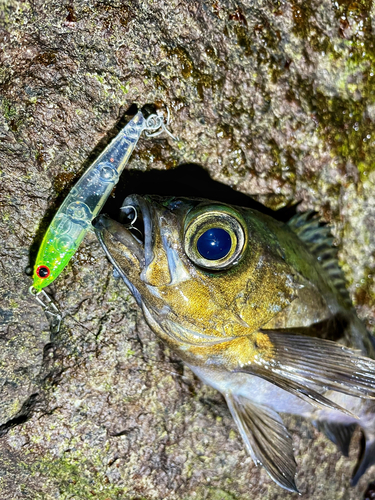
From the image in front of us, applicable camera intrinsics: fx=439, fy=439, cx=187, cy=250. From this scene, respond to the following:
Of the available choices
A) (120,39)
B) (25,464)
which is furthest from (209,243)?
(25,464)

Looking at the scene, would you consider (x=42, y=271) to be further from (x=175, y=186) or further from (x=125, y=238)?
(x=175, y=186)

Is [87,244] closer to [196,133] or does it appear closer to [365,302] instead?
[196,133]

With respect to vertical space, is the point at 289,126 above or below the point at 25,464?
above

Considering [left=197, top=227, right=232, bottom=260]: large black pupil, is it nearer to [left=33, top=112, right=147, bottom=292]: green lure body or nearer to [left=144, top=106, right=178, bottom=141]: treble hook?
[left=33, top=112, right=147, bottom=292]: green lure body

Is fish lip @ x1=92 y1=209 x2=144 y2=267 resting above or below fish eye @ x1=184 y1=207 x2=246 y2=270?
below

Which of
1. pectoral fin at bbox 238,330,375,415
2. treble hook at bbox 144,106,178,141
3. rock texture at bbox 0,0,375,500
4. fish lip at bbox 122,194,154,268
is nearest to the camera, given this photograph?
fish lip at bbox 122,194,154,268

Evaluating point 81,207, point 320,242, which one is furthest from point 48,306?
point 320,242

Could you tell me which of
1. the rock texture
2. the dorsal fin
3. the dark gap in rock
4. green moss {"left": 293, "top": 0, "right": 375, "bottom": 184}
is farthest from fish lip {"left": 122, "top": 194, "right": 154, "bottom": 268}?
green moss {"left": 293, "top": 0, "right": 375, "bottom": 184}
